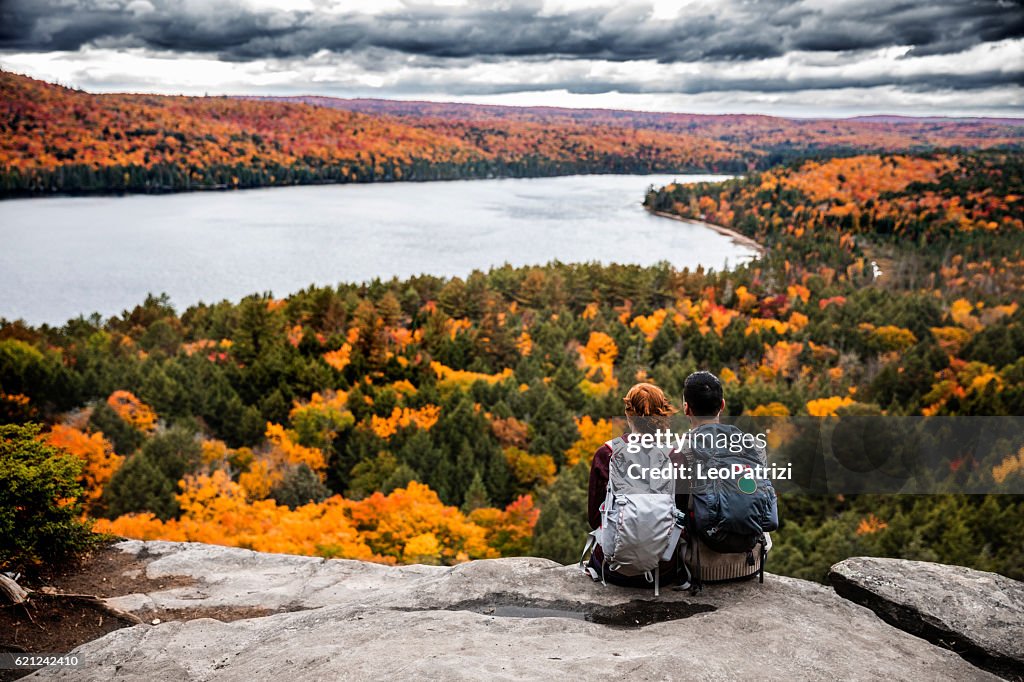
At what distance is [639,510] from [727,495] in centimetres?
84

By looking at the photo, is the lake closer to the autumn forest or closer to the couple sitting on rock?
the autumn forest

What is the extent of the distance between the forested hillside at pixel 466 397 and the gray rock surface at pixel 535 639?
2060 centimetres

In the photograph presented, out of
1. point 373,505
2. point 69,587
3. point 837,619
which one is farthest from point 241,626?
point 373,505

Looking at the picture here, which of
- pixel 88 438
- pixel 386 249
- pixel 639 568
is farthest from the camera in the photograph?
pixel 386 249

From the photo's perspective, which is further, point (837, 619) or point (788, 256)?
point (788, 256)

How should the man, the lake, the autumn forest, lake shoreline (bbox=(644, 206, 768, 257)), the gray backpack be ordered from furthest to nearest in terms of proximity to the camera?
lake shoreline (bbox=(644, 206, 768, 257))
the lake
the autumn forest
the gray backpack
the man

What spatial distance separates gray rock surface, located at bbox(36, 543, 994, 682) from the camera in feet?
19.7

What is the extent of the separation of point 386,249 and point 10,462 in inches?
4975

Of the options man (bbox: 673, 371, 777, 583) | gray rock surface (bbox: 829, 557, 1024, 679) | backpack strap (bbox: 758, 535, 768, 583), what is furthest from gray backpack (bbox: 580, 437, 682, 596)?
gray rock surface (bbox: 829, 557, 1024, 679)

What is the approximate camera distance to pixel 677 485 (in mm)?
7137

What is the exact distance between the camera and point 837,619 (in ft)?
24.0

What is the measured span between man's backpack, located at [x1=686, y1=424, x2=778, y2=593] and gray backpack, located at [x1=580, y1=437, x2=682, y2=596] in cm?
24

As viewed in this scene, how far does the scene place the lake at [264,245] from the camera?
334ft

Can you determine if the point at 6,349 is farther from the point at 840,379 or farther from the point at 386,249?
the point at 386,249
